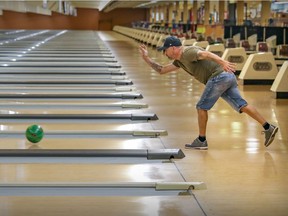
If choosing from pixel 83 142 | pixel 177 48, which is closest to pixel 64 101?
pixel 83 142

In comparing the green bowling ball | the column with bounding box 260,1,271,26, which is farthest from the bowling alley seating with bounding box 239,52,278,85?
the column with bounding box 260,1,271,26

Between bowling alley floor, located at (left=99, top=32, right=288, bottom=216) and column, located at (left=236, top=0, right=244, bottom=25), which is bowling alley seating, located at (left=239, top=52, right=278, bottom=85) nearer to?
bowling alley floor, located at (left=99, top=32, right=288, bottom=216)

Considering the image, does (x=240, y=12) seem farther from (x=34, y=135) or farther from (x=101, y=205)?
(x=101, y=205)

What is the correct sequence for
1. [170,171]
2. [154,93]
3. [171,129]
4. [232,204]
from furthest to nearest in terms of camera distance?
[154,93] < [171,129] < [170,171] < [232,204]

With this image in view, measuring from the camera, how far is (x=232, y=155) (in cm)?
539

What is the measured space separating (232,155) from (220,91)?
0.58m

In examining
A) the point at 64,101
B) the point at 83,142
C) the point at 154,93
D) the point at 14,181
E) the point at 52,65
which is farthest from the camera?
the point at 52,65

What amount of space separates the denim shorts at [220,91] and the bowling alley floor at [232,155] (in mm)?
386

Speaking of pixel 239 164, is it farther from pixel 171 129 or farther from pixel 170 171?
pixel 171 129

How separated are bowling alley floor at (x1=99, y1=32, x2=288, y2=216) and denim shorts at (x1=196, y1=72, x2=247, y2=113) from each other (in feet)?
1.27

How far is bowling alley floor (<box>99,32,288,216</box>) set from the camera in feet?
13.3

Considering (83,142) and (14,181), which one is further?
(83,142)

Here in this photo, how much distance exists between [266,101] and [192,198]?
5.09 meters

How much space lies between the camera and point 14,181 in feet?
14.5
